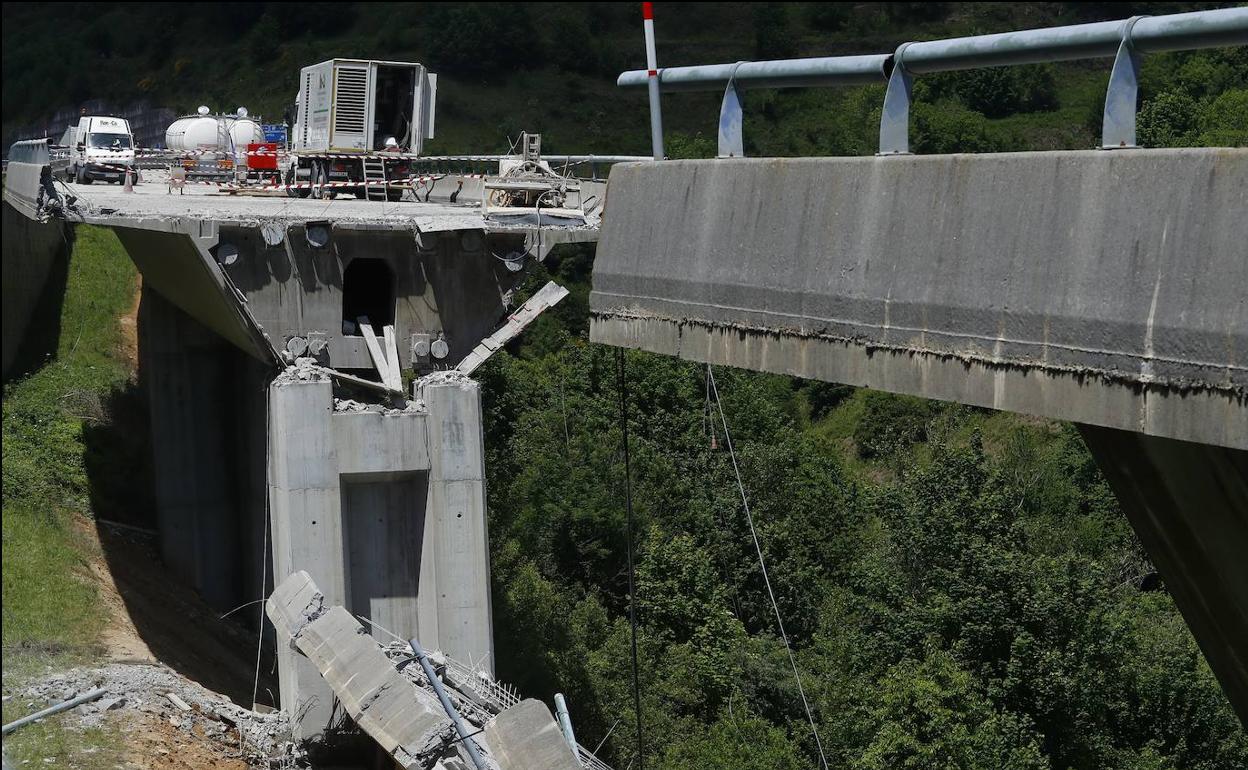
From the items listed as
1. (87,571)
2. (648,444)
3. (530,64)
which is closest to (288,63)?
(530,64)

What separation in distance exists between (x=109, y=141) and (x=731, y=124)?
34.7 meters

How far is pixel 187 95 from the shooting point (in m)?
85.7

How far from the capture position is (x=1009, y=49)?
23.0ft

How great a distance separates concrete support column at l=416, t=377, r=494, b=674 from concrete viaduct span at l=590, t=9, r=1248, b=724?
1566 cm

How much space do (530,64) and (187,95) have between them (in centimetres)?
1853

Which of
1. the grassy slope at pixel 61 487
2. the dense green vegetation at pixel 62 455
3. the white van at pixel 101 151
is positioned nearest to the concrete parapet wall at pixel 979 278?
the grassy slope at pixel 61 487

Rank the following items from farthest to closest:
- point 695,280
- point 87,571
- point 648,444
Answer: point 648,444 → point 87,571 → point 695,280

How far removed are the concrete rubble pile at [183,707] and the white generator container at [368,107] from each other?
39.2 feet

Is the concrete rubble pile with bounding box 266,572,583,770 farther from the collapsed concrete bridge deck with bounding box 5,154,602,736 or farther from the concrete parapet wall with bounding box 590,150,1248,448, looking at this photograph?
the concrete parapet wall with bounding box 590,150,1248,448

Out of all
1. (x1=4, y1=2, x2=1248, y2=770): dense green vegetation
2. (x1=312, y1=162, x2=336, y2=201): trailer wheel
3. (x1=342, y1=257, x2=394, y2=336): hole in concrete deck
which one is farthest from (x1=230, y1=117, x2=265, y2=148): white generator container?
(x1=342, y1=257, x2=394, y2=336): hole in concrete deck

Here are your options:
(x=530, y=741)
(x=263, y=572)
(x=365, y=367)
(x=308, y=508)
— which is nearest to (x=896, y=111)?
(x=530, y=741)

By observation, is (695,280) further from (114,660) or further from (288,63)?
(288,63)

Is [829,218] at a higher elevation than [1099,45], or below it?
below

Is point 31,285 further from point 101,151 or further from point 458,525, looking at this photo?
point 458,525
